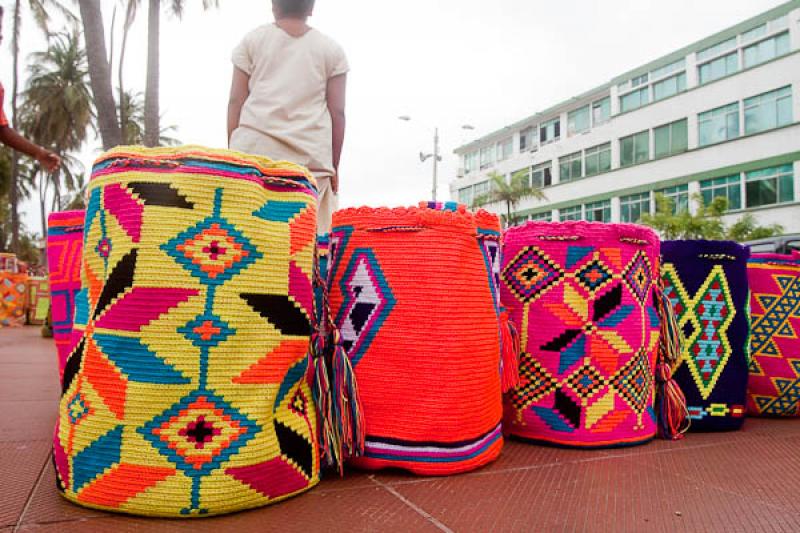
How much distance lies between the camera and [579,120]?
33438 mm

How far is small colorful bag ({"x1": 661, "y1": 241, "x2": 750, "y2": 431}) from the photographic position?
238 cm

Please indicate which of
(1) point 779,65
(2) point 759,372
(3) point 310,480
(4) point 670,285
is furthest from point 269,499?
(1) point 779,65

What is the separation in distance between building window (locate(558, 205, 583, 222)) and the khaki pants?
31.6 meters

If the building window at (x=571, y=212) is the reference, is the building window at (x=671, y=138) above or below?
above

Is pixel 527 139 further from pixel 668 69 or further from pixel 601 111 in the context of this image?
pixel 668 69

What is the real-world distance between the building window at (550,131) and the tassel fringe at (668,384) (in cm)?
3469

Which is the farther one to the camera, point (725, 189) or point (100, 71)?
point (725, 189)

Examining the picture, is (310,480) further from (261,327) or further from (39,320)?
(39,320)

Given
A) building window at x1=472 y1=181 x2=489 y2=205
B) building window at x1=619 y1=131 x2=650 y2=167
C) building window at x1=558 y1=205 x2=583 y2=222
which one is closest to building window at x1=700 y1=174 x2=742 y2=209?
building window at x1=619 y1=131 x2=650 y2=167

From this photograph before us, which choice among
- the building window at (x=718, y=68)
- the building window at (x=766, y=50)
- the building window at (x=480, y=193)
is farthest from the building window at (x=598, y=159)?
the building window at (x=766, y=50)

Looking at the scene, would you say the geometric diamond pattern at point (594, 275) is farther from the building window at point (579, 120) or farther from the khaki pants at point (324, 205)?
→ the building window at point (579, 120)

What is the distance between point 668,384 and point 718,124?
27.0 m

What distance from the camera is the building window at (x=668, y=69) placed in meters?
26.9

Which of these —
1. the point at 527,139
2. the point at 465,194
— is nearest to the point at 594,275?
the point at 527,139
